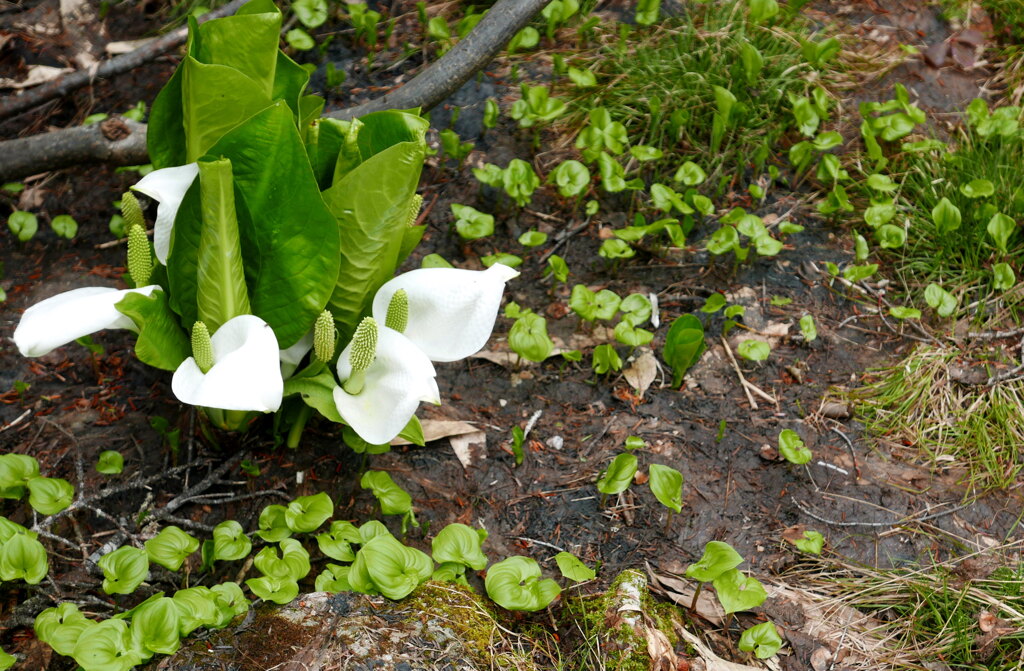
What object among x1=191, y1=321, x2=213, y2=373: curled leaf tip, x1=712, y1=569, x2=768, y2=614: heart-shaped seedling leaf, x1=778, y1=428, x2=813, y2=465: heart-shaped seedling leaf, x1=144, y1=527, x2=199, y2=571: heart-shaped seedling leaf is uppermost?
x1=191, y1=321, x2=213, y2=373: curled leaf tip

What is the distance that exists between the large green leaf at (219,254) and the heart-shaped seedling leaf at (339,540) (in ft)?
1.85

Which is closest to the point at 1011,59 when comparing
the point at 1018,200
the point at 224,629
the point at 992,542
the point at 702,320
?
the point at 1018,200

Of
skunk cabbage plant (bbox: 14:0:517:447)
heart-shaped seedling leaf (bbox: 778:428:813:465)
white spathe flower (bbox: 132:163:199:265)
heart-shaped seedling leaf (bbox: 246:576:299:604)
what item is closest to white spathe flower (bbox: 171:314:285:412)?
skunk cabbage plant (bbox: 14:0:517:447)

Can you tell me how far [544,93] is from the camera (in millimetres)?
3195

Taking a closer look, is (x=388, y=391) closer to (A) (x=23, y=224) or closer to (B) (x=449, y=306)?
(B) (x=449, y=306)

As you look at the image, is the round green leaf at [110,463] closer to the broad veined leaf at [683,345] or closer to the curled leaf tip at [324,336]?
the curled leaf tip at [324,336]

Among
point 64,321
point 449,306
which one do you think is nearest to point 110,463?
point 64,321

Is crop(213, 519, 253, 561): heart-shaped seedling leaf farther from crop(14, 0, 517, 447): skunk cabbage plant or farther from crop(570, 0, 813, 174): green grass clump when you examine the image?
crop(570, 0, 813, 174): green grass clump

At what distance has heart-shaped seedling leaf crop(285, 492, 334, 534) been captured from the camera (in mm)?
2074

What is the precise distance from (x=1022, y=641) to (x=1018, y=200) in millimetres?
1650

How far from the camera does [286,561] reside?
1.97 meters

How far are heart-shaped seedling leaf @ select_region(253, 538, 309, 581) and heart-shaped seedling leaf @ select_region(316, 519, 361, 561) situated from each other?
51 millimetres

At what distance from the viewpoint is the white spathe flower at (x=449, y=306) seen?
2.04m

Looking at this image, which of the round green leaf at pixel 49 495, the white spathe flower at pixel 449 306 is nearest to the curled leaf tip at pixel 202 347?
the white spathe flower at pixel 449 306
